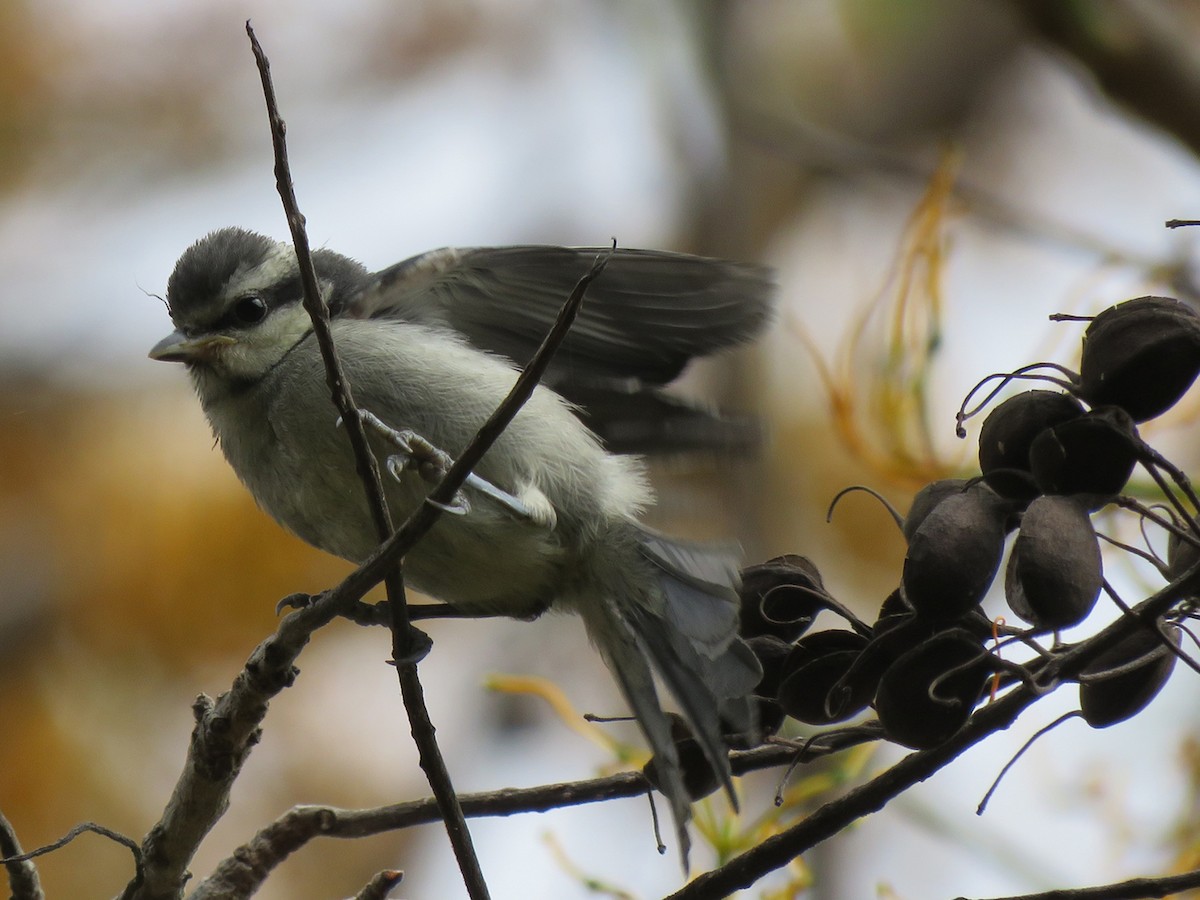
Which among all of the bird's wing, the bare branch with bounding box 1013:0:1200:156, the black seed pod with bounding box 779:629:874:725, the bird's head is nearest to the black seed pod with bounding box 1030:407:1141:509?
the black seed pod with bounding box 779:629:874:725

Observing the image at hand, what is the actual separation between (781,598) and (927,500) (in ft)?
0.72

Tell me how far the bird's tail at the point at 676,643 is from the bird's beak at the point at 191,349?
860 millimetres

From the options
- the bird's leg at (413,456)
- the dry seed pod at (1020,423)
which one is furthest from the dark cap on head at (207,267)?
the dry seed pod at (1020,423)

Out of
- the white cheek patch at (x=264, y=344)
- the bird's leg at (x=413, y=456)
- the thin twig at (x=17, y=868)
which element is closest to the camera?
Answer: the thin twig at (x=17, y=868)

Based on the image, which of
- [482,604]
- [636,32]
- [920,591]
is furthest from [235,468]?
[636,32]

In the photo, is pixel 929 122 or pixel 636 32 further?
pixel 929 122

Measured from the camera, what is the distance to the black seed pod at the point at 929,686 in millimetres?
1110

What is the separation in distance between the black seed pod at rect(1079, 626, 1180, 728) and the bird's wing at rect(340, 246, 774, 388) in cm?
120

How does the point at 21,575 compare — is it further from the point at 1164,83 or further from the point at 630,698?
the point at 1164,83

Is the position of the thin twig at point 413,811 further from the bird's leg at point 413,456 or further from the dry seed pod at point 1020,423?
the bird's leg at point 413,456

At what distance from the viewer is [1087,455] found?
3.49 feet

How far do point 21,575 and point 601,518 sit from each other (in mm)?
2981

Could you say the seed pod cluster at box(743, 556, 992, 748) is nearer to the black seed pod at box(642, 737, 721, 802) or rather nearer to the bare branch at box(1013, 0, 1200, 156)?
the black seed pod at box(642, 737, 721, 802)

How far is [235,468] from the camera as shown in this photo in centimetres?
245
